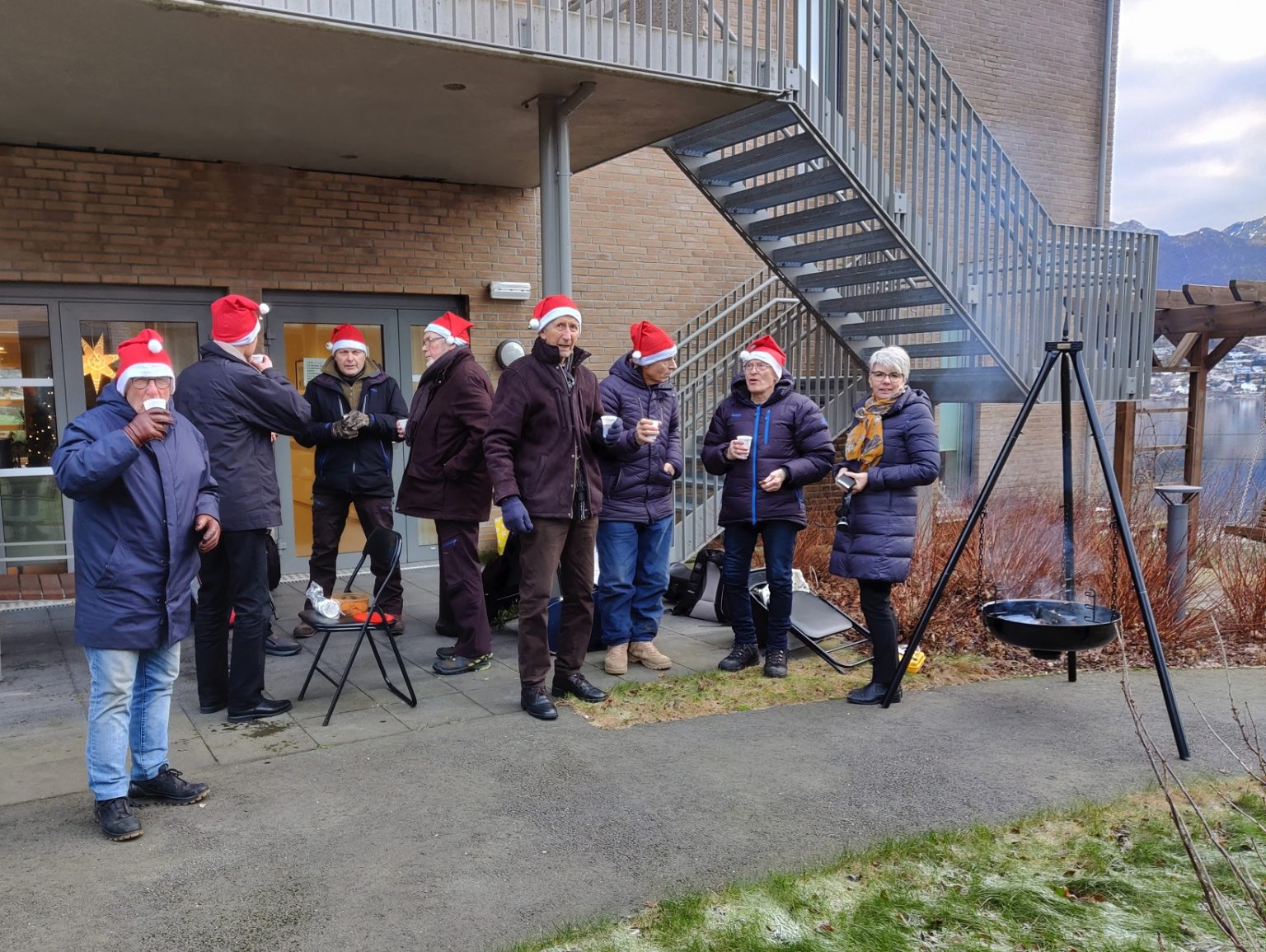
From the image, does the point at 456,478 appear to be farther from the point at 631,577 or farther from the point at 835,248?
the point at 835,248

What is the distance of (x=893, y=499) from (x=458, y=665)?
259cm

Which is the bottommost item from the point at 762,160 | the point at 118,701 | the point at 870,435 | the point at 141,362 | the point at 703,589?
the point at 703,589

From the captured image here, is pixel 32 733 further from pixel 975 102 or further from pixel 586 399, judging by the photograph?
pixel 975 102

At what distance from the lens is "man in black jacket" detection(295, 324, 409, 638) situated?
6.35m

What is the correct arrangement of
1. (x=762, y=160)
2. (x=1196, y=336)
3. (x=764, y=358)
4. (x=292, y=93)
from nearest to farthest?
(x=764, y=358) → (x=292, y=93) → (x=762, y=160) → (x=1196, y=336)

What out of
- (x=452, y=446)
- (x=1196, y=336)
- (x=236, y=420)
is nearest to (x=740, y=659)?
(x=452, y=446)

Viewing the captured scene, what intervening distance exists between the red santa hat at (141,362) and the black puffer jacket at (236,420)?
108cm

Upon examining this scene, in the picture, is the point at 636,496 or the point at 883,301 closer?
the point at 636,496

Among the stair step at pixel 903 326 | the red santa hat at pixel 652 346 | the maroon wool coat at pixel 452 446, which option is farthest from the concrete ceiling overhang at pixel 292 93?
the stair step at pixel 903 326

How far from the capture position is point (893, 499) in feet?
17.0

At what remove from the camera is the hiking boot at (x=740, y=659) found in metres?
5.86

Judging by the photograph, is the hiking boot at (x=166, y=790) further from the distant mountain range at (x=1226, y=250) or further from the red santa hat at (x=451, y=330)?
the distant mountain range at (x=1226, y=250)

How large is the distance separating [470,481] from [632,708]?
1542 mm

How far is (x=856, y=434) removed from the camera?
5316mm
